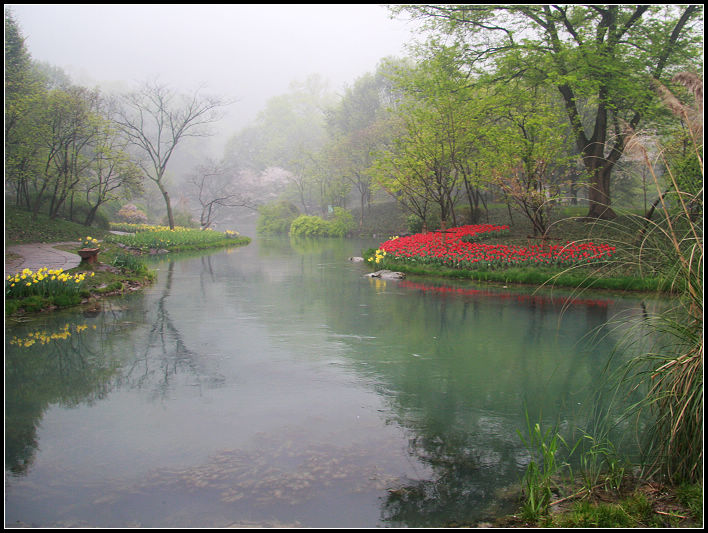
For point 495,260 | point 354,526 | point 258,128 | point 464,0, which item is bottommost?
point 354,526

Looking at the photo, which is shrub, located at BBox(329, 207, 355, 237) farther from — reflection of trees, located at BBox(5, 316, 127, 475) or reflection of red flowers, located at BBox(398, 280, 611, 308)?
reflection of trees, located at BBox(5, 316, 127, 475)

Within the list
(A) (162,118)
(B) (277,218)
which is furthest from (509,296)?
(B) (277,218)

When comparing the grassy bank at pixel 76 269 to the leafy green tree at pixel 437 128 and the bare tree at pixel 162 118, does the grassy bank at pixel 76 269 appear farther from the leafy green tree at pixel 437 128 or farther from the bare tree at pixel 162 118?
the leafy green tree at pixel 437 128

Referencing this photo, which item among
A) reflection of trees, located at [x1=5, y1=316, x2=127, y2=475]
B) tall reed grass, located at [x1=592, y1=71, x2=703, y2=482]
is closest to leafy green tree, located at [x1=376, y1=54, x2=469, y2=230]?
reflection of trees, located at [x1=5, y1=316, x2=127, y2=475]

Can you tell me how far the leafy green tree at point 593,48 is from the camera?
1436 centimetres

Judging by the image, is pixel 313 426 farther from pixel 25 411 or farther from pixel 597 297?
pixel 597 297

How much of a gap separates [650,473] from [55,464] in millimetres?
4240

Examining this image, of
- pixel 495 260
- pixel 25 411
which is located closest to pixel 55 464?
pixel 25 411

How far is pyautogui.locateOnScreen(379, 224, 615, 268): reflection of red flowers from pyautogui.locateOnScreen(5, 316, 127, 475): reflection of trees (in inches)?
375

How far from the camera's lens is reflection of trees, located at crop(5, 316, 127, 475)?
3914 mm

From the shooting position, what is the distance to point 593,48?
47.3 ft

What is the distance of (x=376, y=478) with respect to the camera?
11.0ft

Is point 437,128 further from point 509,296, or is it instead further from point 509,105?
point 509,296

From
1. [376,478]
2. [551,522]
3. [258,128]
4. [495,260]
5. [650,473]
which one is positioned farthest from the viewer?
[258,128]
